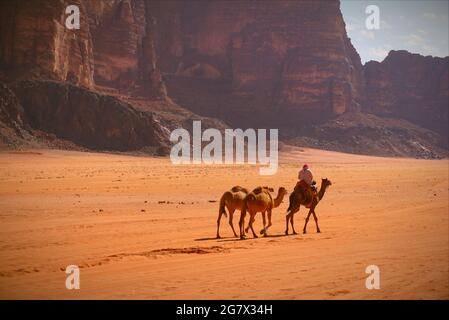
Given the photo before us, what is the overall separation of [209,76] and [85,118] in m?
65.3

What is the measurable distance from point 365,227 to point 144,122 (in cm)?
6258

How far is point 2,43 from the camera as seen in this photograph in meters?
77.7

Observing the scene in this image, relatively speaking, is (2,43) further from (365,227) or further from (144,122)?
(365,227)

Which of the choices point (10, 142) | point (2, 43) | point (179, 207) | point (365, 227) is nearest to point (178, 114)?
point (2, 43)

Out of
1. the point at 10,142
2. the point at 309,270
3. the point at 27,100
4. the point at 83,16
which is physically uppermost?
the point at 83,16

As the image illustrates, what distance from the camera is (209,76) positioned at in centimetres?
13688

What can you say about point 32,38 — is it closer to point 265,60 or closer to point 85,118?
point 85,118

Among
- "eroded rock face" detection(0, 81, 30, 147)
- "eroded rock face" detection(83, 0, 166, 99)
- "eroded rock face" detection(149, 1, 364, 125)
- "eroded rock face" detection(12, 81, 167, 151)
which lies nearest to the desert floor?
"eroded rock face" detection(0, 81, 30, 147)

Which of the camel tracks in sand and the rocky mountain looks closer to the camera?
the camel tracks in sand

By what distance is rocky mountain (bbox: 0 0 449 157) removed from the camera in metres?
75.6

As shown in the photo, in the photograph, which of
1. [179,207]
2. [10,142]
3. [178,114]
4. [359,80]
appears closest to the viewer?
[179,207]

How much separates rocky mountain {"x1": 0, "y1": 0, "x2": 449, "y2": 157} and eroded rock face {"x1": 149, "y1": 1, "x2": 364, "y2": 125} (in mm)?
261

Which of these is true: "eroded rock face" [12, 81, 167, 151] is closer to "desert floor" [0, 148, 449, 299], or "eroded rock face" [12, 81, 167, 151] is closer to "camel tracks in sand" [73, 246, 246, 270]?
"desert floor" [0, 148, 449, 299]

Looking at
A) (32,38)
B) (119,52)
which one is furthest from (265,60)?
(32,38)
